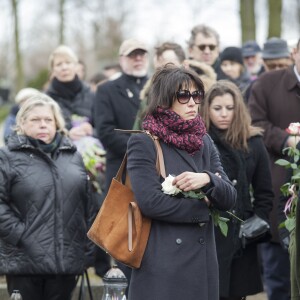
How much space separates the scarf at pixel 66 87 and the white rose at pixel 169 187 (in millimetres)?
4559

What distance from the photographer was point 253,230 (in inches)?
259

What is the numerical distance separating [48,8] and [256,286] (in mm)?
37214

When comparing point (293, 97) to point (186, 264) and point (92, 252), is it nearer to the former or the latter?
point (92, 252)

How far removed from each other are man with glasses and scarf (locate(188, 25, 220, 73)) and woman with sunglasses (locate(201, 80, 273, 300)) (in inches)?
72.7

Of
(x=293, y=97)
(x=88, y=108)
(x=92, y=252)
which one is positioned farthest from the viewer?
(x=88, y=108)

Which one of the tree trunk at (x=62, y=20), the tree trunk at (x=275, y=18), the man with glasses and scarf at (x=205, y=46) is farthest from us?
the tree trunk at (x=62, y=20)

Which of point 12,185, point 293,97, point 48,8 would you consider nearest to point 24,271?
point 12,185

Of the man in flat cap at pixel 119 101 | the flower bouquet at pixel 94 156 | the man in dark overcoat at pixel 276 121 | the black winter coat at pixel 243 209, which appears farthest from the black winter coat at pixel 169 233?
the flower bouquet at pixel 94 156

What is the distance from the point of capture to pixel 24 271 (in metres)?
6.40

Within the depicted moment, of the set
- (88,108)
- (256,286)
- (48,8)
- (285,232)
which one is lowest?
(256,286)

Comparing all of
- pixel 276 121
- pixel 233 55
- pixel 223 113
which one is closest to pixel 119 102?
pixel 276 121

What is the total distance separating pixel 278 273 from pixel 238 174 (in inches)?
58.8

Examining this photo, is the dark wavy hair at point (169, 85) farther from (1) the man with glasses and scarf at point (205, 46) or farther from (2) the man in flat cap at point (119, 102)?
(1) the man with glasses and scarf at point (205, 46)

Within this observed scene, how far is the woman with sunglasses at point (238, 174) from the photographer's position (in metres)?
6.51
